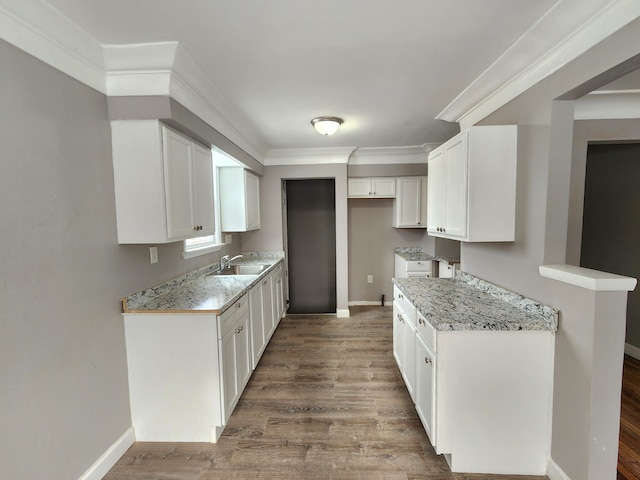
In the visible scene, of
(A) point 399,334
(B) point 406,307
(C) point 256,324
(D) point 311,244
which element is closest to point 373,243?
(D) point 311,244

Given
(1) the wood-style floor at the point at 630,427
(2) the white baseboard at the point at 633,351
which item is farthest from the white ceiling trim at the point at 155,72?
(2) the white baseboard at the point at 633,351

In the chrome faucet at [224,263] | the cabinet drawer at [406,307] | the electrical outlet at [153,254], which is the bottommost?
the cabinet drawer at [406,307]

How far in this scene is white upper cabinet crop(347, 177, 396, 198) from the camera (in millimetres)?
4332

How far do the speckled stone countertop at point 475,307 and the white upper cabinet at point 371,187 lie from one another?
2.15 meters

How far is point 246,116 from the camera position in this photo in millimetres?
2676

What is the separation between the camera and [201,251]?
2889mm

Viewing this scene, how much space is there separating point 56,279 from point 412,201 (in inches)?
163

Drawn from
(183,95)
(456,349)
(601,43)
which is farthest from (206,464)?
(601,43)

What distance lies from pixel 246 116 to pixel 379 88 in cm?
129

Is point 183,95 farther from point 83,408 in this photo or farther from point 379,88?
point 83,408

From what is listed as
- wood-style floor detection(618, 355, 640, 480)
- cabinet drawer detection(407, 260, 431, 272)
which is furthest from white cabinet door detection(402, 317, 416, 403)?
cabinet drawer detection(407, 260, 431, 272)

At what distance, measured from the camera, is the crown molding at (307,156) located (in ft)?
12.8

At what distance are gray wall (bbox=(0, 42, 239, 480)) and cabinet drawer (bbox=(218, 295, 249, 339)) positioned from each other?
2.12 ft

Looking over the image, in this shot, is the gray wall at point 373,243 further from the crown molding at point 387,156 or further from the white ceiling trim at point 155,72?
the white ceiling trim at point 155,72
